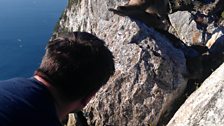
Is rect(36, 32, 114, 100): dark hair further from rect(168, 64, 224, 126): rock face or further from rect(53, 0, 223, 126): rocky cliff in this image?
rect(53, 0, 223, 126): rocky cliff

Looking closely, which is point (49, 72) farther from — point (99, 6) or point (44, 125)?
point (99, 6)

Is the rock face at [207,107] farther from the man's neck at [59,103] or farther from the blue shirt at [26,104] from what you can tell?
the blue shirt at [26,104]

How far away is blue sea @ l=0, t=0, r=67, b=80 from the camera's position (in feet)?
168

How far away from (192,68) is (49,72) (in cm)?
655

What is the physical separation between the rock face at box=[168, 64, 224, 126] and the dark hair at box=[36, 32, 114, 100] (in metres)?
2.42

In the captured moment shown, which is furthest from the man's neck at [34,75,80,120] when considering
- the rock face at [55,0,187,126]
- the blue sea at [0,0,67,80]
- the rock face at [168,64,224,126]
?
the blue sea at [0,0,67,80]

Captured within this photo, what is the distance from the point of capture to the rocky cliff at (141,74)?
8453mm

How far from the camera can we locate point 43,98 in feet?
9.23

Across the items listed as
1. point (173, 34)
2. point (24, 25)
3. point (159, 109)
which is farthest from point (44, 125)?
point (24, 25)

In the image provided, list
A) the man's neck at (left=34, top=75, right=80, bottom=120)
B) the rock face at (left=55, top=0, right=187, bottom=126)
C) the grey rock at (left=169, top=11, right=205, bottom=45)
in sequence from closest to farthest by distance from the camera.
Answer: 1. the man's neck at (left=34, top=75, right=80, bottom=120)
2. the rock face at (left=55, top=0, right=187, bottom=126)
3. the grey rock at (left=169, top=11, right=205, bottom=45)

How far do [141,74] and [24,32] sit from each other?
7062cm

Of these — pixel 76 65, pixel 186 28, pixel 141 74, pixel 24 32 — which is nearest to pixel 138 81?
pixel 141 74

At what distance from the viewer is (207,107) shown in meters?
5.45

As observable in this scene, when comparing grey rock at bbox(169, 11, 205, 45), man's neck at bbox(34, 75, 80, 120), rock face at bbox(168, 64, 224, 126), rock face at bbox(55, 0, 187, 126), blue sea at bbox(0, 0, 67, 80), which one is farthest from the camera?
blue sea at bbox(0, 0, 67, 80)
